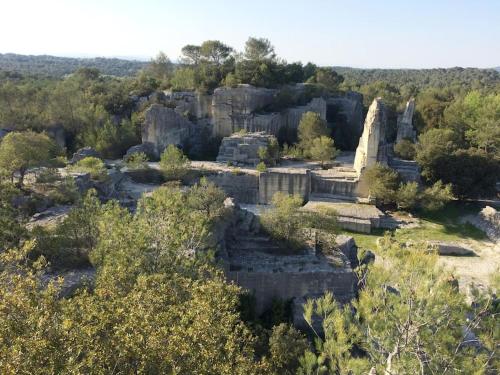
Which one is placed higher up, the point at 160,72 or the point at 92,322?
the point at 160,72

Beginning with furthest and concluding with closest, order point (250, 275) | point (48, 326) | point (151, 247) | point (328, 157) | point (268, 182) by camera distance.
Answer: point (328, 157) → point (268, 182) → point (250, 275) → point (151, 247) → point (48, 326)

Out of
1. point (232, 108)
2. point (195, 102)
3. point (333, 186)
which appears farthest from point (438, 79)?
point (333, 186)

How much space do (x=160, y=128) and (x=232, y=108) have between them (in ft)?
22.7

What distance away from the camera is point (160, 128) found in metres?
31.7

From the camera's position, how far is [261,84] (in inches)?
1503

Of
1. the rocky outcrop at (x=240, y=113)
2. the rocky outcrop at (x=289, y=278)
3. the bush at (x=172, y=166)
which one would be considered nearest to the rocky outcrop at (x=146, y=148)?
the bush at (x=172, y=166)

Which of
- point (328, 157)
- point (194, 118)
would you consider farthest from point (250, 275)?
point (194, 118)

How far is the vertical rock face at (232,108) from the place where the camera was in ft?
118

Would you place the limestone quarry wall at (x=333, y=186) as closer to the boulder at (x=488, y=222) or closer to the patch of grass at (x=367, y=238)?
the patch of grass at (x=367, y=238)

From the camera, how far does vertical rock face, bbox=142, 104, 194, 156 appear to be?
3153 cm

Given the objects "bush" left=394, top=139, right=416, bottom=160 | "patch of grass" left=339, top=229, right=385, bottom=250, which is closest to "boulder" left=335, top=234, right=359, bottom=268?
"patch of grass" left=339, top=229, right=385, bottom=250

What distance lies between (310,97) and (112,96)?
17.1m

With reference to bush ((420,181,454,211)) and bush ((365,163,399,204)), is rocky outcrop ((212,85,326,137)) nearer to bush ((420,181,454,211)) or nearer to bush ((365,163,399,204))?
bush ((365,163,399,204))

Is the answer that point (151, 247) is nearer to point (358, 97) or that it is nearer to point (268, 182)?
point (268, 182)
